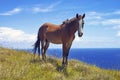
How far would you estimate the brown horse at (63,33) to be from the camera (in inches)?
695

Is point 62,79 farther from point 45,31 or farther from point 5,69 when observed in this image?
point 45,31

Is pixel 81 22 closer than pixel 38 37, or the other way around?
pixel 81 22

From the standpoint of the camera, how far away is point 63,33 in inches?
728

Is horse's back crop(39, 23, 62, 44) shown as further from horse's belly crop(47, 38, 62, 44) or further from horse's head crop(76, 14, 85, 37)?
horse's head crop(76, 14, 85, 37)

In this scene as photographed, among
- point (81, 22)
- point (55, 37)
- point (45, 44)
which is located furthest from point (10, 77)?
point (45, 44)

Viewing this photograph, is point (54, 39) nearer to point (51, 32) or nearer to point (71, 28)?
point (51, 32)

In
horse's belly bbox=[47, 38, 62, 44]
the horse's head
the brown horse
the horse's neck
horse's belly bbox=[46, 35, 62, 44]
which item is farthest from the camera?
horse's belly bbox=[47, 38, 62, 44]

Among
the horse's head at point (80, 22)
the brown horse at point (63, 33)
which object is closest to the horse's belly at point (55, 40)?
the brown horse at point (63, 33)

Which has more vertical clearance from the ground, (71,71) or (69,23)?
(69,23)

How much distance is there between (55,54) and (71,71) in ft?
22.9

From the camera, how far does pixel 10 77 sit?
447 inches

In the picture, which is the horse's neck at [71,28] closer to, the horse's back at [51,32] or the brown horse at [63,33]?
the brown horse at [63,33]

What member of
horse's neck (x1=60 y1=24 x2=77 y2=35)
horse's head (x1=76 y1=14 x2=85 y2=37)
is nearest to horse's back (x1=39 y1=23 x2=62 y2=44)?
horse's neck (x1=60 y1=24 x2=77 y2=35)

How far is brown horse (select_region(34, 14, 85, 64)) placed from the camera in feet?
57.9
